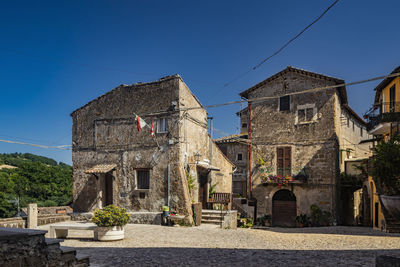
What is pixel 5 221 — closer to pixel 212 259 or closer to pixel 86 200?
pixel 86 200

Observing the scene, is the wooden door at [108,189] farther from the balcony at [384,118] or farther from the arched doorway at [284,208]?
the balcony at [384,118]

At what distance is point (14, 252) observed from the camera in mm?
5434

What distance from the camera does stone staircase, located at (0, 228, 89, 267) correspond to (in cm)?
532

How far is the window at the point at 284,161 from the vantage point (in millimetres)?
19953

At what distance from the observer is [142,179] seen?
1698 centimetres

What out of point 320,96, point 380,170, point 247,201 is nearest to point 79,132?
point 247,201

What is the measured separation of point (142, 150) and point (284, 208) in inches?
375

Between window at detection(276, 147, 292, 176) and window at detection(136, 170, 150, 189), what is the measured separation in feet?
27.0

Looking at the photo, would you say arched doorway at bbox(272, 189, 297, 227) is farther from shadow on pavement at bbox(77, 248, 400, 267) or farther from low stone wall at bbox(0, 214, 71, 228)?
low stone wall at bbox(0, 214, 71, 228)

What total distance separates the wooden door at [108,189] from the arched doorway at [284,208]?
9850 millimetres

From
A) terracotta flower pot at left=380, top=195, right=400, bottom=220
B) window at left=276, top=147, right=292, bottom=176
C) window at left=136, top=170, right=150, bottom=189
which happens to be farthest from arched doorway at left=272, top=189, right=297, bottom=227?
terracotta flower pot at left=380, top=195, right=400, bottom=220

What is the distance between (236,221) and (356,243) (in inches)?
282

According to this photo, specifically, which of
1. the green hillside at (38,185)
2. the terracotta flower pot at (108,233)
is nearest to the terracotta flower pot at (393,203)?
the terracotta flower pot at (108,233)

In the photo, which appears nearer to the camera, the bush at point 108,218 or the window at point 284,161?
the bush at point 108,218
